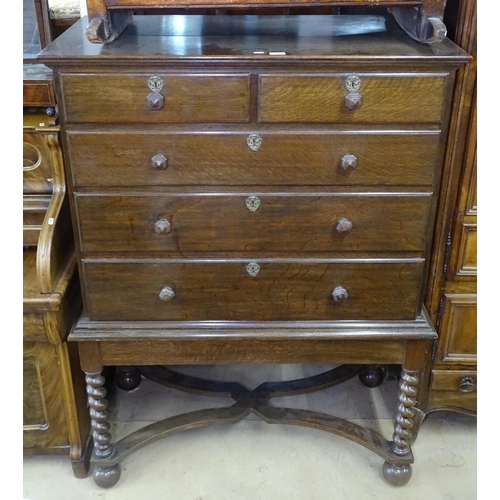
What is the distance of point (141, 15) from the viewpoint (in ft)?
6.13

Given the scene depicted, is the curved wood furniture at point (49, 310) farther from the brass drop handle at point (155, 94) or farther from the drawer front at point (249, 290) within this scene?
the brass drop handle at point (155, 94)

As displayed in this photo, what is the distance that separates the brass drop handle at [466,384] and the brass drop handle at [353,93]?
1055 millimetres

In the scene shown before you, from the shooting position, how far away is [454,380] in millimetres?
1993

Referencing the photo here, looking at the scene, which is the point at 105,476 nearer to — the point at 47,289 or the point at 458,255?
the point at 47,289

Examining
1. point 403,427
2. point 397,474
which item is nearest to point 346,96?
point 403,427

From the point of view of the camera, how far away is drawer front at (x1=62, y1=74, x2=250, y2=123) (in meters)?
1.43

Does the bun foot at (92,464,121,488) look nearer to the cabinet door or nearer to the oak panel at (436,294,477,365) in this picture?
the cabinet door

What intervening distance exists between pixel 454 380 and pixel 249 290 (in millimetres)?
812

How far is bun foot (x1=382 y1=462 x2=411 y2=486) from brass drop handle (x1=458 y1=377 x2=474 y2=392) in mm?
314

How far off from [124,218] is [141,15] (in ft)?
2.31

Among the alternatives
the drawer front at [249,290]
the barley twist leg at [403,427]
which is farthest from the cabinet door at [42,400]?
the barley twist leg at [403,427]

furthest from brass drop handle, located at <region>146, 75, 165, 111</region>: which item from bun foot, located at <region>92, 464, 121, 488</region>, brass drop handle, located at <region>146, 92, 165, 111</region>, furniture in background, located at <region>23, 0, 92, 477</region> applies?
bun foot, located at <region>92, 464, 121, 488</region>

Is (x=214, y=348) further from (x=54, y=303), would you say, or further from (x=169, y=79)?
(x=169, y=79)

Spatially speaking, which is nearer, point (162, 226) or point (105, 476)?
point (162, 226)
